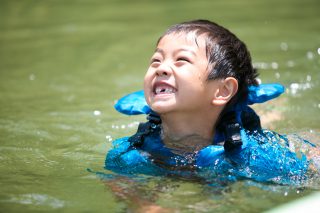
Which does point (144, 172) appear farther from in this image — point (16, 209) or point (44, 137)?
point (44, 137)

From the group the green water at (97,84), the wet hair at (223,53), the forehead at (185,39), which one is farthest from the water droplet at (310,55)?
the forehead at (185,39)

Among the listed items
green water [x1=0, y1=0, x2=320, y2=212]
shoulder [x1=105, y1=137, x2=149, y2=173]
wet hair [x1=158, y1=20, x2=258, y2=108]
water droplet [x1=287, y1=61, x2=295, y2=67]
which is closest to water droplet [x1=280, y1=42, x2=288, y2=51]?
green water [x1=0, y1=0, x2=320, y2=212]

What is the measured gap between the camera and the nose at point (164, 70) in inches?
122

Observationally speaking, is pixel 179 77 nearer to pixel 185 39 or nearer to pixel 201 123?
pixel 185 39

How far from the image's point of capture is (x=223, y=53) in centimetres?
331

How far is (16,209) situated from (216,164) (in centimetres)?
116

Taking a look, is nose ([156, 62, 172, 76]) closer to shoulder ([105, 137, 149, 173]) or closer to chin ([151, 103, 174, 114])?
chin ([151, 103, 174, 114])

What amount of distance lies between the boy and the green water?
19cm

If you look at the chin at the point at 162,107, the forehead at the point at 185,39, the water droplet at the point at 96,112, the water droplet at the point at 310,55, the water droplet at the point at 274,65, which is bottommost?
the water droplet at the point at 96,112

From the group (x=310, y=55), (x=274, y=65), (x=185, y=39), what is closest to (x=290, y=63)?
(x=274, y=65)

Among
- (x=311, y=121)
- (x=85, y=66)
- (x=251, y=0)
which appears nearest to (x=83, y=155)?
(x=311, y=121)

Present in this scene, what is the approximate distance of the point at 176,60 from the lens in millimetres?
3178

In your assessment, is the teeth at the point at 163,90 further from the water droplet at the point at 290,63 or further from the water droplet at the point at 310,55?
the water droplet at the point at 310,55

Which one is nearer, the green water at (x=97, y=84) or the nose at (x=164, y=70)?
the green water at (x=97, y=84)
